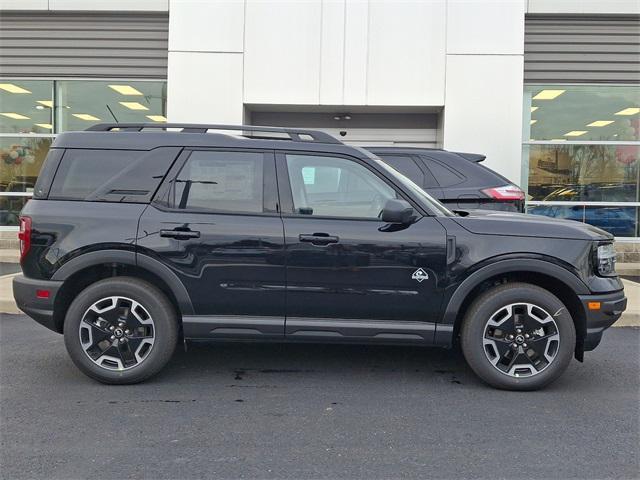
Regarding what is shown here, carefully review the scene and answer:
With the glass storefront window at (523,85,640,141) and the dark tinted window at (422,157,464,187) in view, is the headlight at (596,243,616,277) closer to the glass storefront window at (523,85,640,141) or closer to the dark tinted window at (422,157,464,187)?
the dark tinted window at (422,157,464,187)

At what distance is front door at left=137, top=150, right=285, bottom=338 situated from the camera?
14.4 ft

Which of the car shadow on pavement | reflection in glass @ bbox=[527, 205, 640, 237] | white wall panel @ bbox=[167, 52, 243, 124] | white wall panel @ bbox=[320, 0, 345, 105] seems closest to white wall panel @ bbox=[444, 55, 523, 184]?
reflection in glass @ bbox=[527, 205, 640, 237]

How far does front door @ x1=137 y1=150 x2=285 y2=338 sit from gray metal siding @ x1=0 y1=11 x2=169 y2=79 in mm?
7955

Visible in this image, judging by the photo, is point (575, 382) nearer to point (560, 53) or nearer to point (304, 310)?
point (304, 310)

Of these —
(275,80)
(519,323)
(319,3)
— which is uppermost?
(319,3)

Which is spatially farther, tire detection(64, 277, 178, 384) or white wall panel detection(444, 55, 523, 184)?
white wall panel detection(444, 55, 523, 184)

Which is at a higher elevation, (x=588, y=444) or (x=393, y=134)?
(x=393, y=134)

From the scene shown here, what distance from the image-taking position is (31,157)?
39.6 feet

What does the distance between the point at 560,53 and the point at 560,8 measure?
829mm

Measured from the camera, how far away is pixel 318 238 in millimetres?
4363

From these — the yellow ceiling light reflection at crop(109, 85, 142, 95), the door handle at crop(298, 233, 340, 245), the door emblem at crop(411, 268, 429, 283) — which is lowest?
the door emblem at crop(411, 268, 429, 283)

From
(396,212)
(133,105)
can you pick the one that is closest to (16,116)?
(133,105)

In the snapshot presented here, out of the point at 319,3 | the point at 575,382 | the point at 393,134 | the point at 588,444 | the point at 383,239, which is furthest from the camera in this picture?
the point at 393,134

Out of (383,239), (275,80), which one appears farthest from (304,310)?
(275,80)
